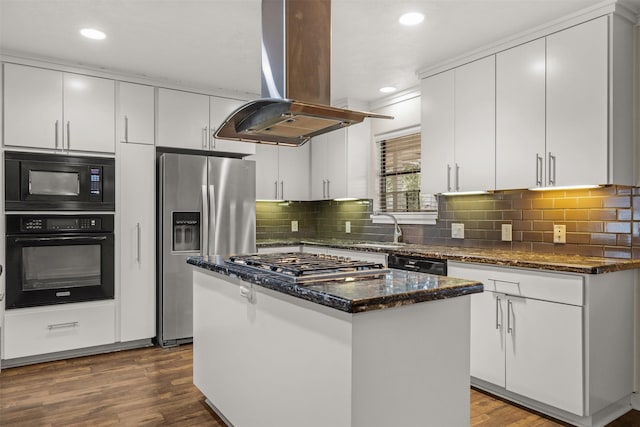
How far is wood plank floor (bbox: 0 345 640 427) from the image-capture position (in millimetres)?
2582

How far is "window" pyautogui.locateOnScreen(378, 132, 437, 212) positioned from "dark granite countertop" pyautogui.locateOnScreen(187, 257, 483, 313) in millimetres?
2354

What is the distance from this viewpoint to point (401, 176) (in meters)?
4.52

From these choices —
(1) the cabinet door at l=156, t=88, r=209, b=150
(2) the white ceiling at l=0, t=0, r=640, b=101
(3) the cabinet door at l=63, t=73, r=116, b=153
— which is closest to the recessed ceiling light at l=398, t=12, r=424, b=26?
(2) the white ceiling at l=0, t=0, r=640, b=101

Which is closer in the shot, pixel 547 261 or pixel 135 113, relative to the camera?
pixel 547 261

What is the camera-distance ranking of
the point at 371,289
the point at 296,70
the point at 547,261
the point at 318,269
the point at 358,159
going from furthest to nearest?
the point at 358,159
the point at 547,261
the point at 296,70
the point at 318,269
the point at 371,289

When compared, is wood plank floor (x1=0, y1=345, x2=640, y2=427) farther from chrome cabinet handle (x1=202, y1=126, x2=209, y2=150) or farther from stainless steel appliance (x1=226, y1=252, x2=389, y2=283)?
chrome cabinet handle (x1=202, y1=126, x2=209, y2=150)

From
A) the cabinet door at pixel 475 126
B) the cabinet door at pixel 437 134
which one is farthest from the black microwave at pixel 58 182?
the cabinet door at pixel 475 126

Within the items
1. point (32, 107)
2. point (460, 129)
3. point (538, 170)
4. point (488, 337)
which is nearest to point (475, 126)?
point (460, 129)

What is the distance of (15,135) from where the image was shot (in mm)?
3469

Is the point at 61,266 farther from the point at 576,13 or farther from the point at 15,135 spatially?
the point at 576,13

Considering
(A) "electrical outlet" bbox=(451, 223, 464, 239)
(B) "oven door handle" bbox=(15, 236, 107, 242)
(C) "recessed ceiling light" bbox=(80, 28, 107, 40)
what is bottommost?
(B) "oven door handle" bbox=(15, 236, 107, 242)

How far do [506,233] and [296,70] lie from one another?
2.18 meters

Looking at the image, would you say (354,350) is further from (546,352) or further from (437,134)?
(437,134)

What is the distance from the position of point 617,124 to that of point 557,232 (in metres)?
0.80
